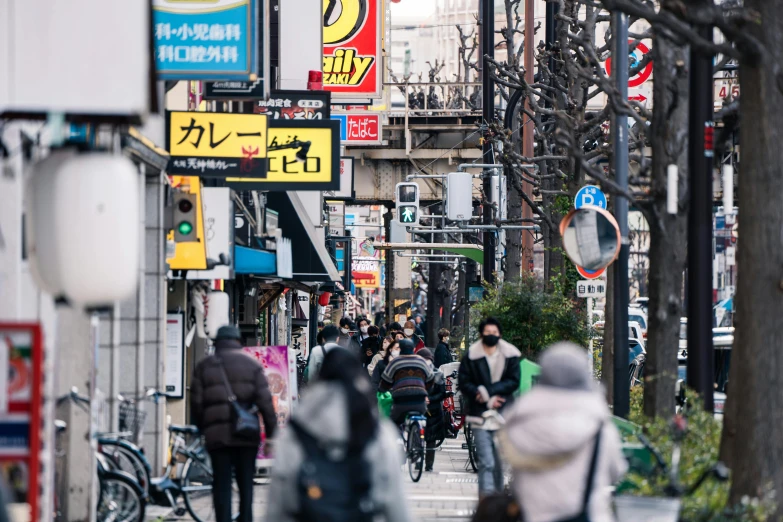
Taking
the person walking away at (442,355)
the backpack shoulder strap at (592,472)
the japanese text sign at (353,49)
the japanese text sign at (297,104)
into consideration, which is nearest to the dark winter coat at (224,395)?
the backpack shoulder strap at (592,472)

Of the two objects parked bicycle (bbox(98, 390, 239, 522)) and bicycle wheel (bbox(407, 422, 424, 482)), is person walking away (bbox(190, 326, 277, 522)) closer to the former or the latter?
parked bicycle (bbox(98, 390, 239, 522))

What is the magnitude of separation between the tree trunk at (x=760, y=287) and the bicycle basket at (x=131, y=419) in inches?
230

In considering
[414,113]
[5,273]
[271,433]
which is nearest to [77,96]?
[5,273]

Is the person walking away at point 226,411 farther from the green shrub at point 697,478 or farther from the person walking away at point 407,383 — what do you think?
the person walking away at point 407,383


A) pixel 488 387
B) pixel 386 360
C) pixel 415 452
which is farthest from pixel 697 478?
pixel 386 360

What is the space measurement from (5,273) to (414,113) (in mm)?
33281

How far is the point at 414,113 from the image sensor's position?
41812mm

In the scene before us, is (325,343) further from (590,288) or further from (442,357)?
(442,357)

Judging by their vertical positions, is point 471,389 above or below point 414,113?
below

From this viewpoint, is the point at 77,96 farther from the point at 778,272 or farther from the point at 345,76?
the point at 345,76

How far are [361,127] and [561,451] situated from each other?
94.7 feet

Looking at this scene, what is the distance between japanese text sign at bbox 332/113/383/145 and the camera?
34812 mm

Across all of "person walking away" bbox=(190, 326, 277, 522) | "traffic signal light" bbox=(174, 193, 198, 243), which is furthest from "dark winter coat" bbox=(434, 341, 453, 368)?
"person walking away" bbox=(190, 326, 277, 522)

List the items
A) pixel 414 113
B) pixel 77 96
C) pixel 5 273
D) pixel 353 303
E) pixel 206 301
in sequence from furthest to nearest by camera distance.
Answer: pixel 353 303 → pixel 414 113 → pixel 206 301 → pixel 5 273 → pixel 77 96
